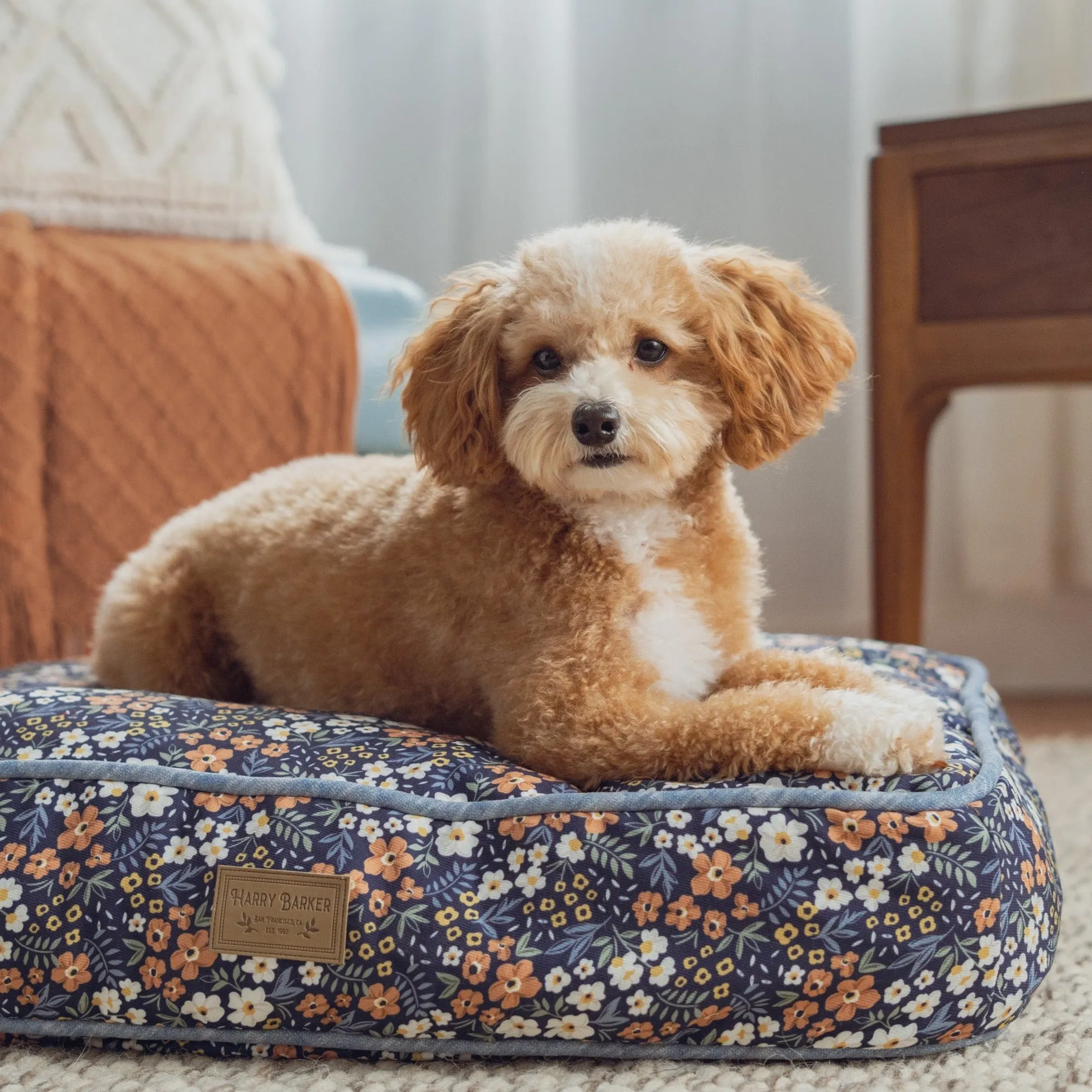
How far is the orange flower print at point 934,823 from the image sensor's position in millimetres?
977

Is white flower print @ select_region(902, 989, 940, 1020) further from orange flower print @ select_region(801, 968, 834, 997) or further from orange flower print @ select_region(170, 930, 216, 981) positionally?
orange flower print @ select_region(170, 930, 216, 981)

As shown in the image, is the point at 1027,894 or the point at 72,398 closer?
the point at 1027,894

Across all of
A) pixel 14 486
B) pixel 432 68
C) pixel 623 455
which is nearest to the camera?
pixel 623 455

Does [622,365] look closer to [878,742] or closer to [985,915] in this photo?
[878,742]

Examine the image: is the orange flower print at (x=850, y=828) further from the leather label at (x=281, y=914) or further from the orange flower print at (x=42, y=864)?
the orange flower print at (x=42, y=864)

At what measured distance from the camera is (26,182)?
73.0 inches

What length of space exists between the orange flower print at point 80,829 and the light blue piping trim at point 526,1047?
0.54 ft

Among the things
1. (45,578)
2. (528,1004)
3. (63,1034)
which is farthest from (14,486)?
(528,1004)

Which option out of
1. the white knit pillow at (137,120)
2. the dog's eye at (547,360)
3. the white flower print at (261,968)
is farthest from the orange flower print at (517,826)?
the white knit pillow at (137,120)

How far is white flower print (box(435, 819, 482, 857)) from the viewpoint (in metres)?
1.01

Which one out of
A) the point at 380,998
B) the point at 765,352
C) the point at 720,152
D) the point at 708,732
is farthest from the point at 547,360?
the point at 720,152

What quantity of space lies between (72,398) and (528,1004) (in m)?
1.20

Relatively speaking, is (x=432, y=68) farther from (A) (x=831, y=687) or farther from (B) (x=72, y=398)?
(A) (x=831, y=687)

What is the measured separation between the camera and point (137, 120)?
1929 mm
